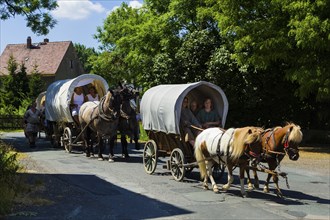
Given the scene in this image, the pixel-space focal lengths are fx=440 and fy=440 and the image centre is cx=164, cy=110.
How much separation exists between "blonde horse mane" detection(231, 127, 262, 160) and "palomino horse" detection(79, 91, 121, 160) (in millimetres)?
6082

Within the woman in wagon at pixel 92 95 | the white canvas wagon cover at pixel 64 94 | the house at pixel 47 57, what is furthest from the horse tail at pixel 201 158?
the house at pixel 47 57

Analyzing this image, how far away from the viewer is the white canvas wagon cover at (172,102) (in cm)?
1093

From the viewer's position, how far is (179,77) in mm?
26625

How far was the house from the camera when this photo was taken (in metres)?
58.0

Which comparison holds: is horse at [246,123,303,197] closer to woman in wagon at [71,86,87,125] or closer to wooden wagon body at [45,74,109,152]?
wooden wagon body at [45,74,109,152]

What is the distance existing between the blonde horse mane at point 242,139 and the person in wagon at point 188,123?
1.91m

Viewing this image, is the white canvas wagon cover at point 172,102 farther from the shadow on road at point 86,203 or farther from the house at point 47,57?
the house at point 47,57

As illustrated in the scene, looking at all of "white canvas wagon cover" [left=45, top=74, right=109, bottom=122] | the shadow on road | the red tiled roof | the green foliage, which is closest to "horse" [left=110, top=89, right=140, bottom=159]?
"white canvas wagon cover" [left=45, top=74, right=109, bottom=122]

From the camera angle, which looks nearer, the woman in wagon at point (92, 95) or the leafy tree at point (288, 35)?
the woman in wagon at point (92, 95)

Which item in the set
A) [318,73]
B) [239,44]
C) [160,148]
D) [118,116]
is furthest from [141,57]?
[160,148]

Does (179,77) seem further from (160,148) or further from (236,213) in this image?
(236,213)

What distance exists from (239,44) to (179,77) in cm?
656

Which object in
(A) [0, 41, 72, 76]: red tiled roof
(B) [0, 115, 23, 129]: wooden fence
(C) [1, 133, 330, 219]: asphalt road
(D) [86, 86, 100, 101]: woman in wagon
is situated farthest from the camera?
(A) [0, 41, 72, 76]: red tiled roof

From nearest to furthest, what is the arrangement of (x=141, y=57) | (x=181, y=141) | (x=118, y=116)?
(x=181, y=141), (x=118, y=116), (x=141, y=57)
